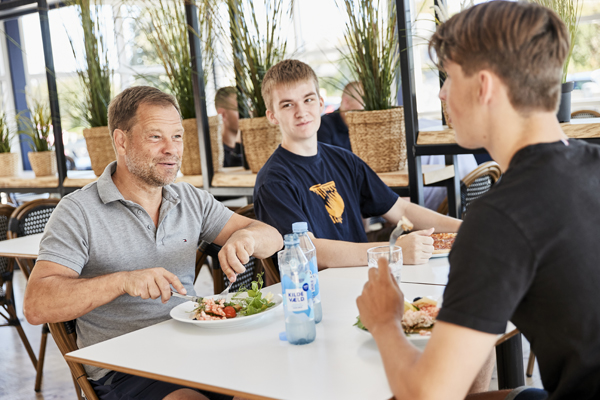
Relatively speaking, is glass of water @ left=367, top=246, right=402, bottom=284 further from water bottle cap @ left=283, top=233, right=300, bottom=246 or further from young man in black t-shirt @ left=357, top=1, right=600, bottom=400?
young man in black t-shirt @ left=357, top=1, right=600, bottom=400

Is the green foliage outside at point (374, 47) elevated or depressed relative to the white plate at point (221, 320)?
elevated

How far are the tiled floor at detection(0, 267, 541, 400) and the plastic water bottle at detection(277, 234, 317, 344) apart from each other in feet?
5.77

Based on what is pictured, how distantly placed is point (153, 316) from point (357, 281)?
63cm

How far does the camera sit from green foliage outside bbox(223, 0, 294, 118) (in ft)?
9.94

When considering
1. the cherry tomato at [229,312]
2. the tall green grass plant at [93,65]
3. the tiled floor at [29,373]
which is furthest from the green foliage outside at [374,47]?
the tall green grass plant at [93,65]

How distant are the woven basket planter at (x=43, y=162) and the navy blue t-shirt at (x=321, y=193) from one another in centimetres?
260

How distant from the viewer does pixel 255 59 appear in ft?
10.1

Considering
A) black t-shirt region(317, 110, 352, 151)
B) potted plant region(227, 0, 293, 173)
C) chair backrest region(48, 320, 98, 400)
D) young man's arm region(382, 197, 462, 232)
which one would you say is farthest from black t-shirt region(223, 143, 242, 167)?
chair backrest region(48, 320, 98, 400)

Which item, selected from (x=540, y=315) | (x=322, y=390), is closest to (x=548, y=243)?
(x=540, y=315)

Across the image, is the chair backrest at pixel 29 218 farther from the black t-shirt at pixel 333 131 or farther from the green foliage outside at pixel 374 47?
the green foliage outside at pixel 374 47

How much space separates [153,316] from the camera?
72.4 inches

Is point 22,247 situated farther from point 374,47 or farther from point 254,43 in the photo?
point 374,47

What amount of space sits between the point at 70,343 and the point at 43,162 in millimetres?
2963

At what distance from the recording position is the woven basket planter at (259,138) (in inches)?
123
